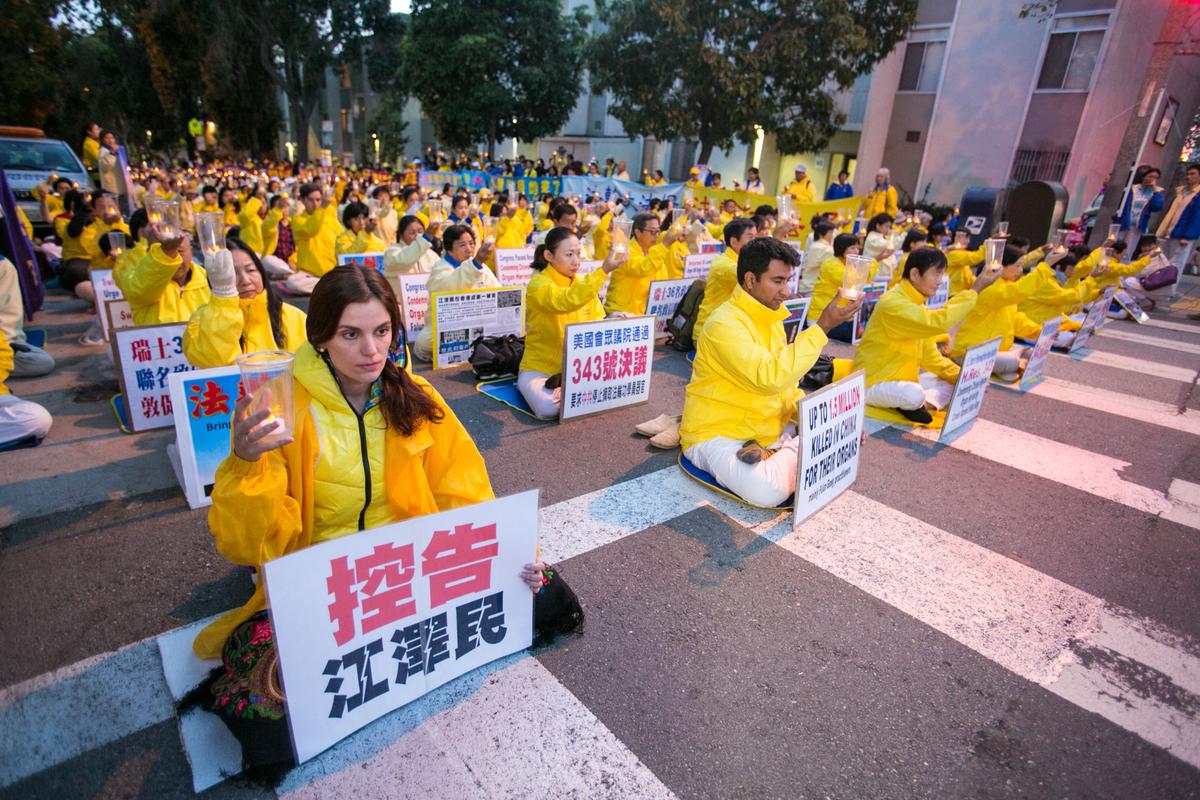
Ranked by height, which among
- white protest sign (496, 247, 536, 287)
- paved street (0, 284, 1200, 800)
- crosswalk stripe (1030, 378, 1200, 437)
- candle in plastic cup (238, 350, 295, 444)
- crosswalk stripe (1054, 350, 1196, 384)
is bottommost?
crosswalk stripe (1054, 350, 1196, 384)

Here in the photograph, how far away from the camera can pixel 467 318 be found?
6992 mm

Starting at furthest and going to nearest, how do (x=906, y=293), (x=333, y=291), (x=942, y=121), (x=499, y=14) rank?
(x=499, y=14) < (x=942, y=121) < (x=906, y=293) < (x=333, y=291)

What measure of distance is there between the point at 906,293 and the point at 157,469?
602 centimetres

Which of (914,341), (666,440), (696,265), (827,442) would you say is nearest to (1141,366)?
(914,341)

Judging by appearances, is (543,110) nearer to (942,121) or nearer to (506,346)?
(942,121)

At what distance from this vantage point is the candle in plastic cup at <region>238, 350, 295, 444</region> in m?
1.69

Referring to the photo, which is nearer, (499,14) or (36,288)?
(36,288)

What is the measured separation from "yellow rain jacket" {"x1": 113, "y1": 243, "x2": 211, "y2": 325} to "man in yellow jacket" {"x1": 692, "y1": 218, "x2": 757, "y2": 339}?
4.84m

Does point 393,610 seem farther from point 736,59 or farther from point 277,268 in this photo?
point 736,59

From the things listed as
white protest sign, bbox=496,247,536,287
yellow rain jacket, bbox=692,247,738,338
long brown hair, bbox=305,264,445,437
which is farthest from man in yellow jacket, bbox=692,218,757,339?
long brown hair, bbox=305,264,445,437

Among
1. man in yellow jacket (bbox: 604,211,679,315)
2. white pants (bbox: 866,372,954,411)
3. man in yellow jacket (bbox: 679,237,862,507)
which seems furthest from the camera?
man in yellow jacket (bbox: 604,211,679,315)

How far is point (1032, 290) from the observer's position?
6.93 m

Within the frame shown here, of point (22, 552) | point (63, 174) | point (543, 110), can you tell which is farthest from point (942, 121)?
point (22, 552)

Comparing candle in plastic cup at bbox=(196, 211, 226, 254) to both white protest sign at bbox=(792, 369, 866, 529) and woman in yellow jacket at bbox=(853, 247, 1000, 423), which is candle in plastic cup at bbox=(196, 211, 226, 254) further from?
woman in yellow jacket at bbox=(853, 247, 1000, 423)
